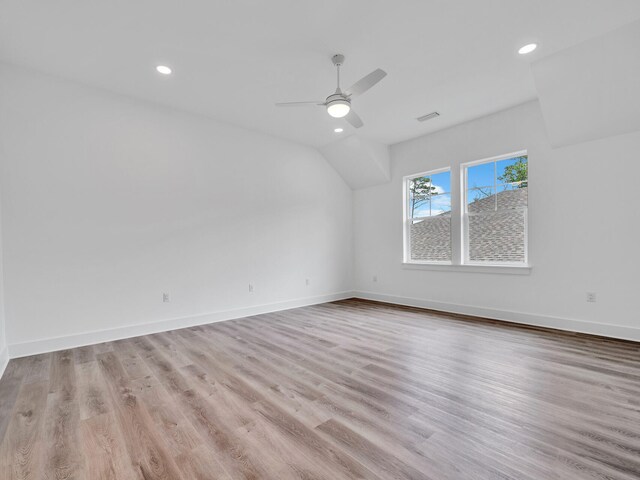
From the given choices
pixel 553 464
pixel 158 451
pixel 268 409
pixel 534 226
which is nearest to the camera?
pixel 553 464

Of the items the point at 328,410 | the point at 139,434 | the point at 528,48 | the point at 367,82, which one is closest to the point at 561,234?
the point at 528,48

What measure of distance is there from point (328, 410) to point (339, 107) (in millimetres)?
2684

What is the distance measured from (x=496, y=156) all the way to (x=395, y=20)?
2839 mm

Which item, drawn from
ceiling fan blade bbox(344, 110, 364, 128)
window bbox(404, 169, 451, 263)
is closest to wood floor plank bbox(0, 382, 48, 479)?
ceiling fan blade bbox(344, 110, 364, 128)

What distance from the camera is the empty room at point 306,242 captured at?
1820 mm

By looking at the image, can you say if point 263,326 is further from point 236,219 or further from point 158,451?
point 158,451

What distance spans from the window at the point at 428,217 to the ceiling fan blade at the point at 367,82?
9.72ft

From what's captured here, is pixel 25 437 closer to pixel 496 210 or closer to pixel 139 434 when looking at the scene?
pixel 139 434

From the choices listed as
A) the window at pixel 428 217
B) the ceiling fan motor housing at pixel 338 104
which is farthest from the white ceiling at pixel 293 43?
the window at pixel 428 217

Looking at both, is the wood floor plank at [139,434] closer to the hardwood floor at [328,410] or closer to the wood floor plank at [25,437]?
the hardwood floor at [328,410]

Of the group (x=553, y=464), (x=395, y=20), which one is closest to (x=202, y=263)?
(x=395, y=20)

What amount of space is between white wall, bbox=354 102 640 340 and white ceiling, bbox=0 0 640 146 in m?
0.69

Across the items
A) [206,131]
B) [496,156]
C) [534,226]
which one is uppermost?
[206,131]

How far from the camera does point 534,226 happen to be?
A: 4.18 meters
